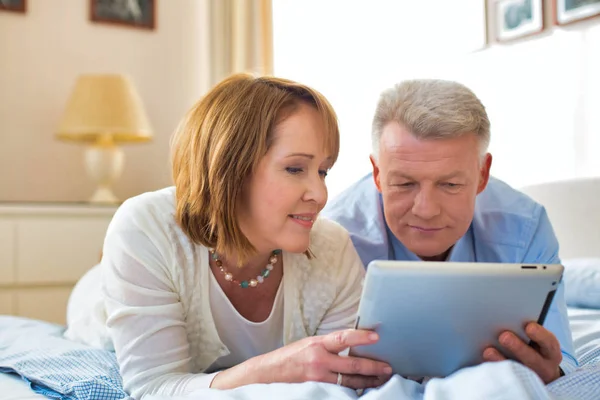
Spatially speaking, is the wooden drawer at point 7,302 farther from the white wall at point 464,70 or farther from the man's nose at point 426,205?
the man's nose at point 426,205

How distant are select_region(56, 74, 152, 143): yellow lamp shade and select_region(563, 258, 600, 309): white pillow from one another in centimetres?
231

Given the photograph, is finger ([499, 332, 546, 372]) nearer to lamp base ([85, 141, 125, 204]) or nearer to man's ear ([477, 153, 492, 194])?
man's ear ([477, 153, 492, 194])

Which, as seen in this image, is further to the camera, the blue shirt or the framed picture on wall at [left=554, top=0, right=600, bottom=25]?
the framed picture on wall at [left=554, top=0, right=600, bottom=25]

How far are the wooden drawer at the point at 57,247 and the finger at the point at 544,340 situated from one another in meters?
2.62

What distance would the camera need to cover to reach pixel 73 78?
388 cm

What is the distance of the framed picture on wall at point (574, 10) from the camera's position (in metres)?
2.36

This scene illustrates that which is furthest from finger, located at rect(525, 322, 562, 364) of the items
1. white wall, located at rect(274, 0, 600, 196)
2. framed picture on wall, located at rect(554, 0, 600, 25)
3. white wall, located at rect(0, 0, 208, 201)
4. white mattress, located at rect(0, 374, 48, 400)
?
white wall, located at rect(0, 0, 208, 201)

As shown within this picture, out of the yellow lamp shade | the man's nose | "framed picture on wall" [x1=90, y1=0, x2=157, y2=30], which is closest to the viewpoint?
the man's nose

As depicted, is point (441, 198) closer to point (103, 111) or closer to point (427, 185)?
point (427, 185)

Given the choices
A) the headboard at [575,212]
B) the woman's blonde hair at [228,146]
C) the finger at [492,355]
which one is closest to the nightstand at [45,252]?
the headboard at [575,212]

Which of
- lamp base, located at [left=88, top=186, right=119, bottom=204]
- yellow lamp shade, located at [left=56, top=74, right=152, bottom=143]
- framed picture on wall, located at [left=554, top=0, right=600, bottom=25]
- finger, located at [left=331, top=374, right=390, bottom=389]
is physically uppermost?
framed picture on wall, located at [left=554, top=0, right=600, bottom=25]

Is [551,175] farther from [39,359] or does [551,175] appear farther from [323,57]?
[39,359]

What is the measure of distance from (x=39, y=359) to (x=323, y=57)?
220 centimetres

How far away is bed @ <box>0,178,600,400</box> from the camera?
2.97ft
